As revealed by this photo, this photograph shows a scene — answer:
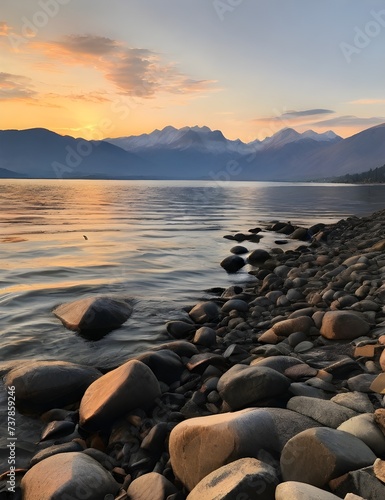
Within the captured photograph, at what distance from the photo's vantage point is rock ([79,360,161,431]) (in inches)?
203

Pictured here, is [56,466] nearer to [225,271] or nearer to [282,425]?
[282,425]

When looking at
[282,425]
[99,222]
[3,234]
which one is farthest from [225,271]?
[99,222]

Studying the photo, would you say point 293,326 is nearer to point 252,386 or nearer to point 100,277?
point 252,386

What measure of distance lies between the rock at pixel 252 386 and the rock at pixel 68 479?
1.71 meters

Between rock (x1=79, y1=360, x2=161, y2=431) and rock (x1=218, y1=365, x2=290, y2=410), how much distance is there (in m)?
0.97

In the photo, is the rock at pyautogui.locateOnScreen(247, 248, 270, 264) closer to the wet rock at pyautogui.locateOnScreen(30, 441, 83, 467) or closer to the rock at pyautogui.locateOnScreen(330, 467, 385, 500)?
the wet rock at pyautogui.locateOnScreen(30, 441, 83, 467)

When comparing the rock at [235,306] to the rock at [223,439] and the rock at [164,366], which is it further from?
the rock at [223,439]

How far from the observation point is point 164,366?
21.1 feet

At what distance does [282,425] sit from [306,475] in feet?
2.38

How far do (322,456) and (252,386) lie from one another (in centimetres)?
168

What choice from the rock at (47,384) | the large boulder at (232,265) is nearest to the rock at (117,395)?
the rock at (47,384)

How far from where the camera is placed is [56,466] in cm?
405

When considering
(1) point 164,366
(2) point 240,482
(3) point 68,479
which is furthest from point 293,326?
(3) point 68,479

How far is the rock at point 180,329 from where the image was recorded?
8.61m
